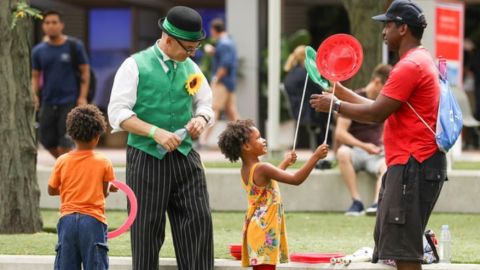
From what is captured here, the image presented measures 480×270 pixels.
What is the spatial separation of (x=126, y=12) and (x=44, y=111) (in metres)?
9.33

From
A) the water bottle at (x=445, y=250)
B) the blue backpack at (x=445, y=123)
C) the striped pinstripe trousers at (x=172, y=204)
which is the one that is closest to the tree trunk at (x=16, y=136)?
the striped pinstripe trousers at (x=172, y=204)

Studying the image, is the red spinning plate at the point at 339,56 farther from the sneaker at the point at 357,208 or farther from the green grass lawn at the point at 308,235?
the sneaker at the point at 357,208

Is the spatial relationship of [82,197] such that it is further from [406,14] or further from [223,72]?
[223,72]

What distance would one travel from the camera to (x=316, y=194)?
12438mm

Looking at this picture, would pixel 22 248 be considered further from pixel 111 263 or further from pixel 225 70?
pixel 225 70

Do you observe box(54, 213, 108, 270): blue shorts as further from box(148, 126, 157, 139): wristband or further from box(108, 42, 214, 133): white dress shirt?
box(148, 126, 157, 139): wristband

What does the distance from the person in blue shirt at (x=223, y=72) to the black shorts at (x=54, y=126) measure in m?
5.21

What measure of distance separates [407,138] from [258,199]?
1.34 metres

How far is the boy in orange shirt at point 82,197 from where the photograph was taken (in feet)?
25.8

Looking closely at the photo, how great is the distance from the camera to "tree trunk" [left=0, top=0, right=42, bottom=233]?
34.1 feet

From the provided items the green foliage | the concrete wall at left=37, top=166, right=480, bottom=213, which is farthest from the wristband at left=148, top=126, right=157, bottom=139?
the concrete wall at left=37, top=166, right=480, bottom=213

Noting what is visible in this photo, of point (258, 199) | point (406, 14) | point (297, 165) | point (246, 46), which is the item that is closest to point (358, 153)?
point (297, 165)

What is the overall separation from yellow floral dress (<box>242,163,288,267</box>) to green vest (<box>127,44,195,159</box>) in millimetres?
631

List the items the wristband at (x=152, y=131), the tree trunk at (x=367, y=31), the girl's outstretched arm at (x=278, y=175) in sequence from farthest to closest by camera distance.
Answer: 1. the tree trunk at (x=367, y=31)
2. the girl's outstretched arm at (x=278, y=175)
3. the wristband at (x=152, y=131)
